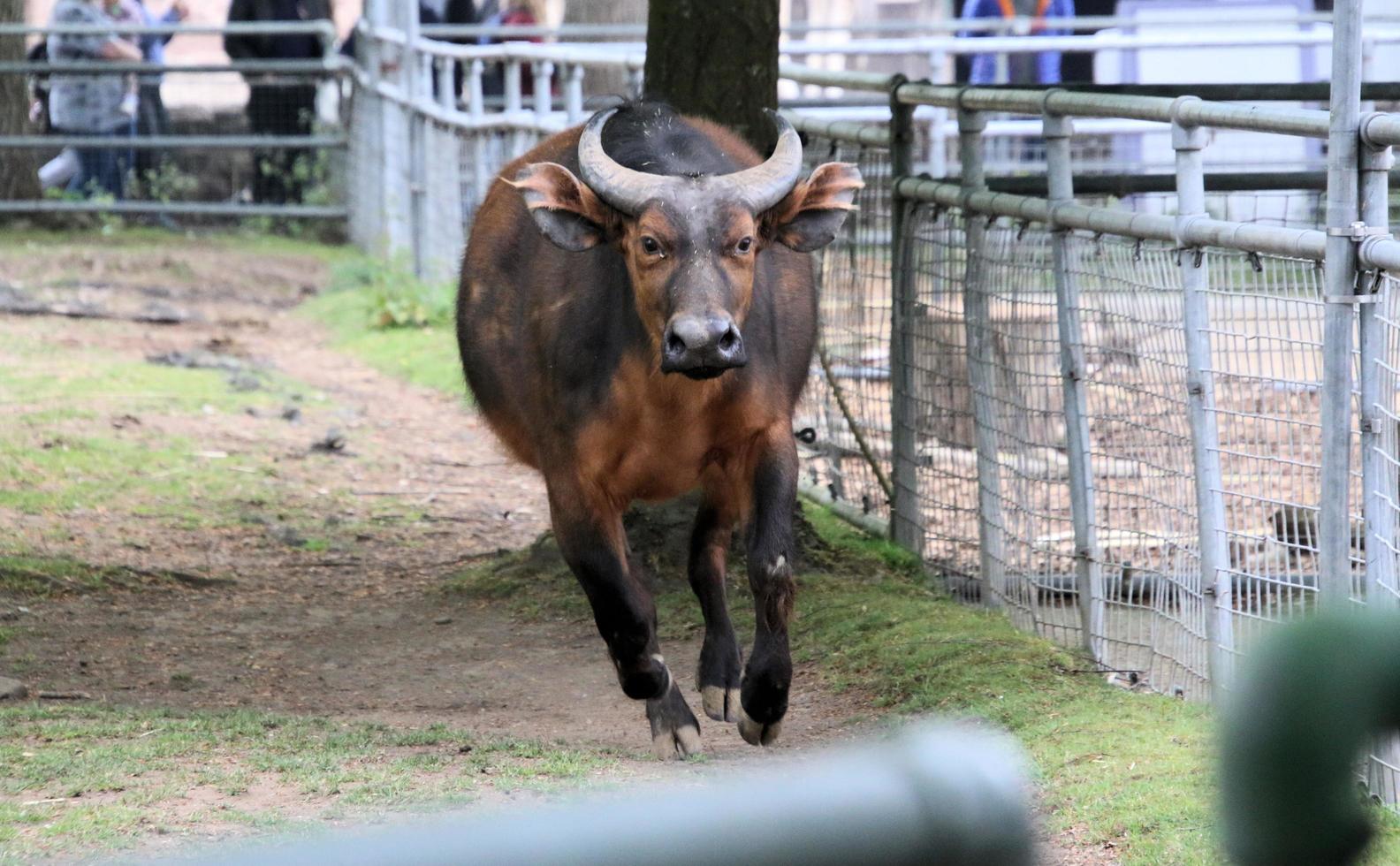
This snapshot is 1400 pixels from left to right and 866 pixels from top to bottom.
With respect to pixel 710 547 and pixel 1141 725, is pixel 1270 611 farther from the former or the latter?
pixel 710 547

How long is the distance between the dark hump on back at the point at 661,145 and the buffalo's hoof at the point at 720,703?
5.15ft

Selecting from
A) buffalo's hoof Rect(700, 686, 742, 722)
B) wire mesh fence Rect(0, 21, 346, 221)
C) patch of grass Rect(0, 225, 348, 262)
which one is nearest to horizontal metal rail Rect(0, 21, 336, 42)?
wire mesh fence Rect(0, 21, 346, 221)

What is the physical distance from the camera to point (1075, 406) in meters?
6.01

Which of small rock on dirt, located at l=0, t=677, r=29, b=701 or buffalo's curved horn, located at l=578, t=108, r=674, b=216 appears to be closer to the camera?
buffalo's curved horn, located at l=578, t=108, r=674, b=216

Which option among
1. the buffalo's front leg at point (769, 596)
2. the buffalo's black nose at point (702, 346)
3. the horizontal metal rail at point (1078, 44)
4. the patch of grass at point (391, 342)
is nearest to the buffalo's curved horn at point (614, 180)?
the buffalo's black nose at point (702, 346)

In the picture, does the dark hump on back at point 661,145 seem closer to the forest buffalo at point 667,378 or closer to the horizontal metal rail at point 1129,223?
the forest buffalo at point 667,378

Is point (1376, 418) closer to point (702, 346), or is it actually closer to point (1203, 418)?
point (1203, 418)

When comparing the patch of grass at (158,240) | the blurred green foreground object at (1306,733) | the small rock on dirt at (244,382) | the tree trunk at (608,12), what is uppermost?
the tree trunk at (608,12)

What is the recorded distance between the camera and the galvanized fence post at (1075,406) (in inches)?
237

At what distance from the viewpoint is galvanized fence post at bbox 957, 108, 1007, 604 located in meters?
6.75

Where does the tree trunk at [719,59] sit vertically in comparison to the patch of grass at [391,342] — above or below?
above

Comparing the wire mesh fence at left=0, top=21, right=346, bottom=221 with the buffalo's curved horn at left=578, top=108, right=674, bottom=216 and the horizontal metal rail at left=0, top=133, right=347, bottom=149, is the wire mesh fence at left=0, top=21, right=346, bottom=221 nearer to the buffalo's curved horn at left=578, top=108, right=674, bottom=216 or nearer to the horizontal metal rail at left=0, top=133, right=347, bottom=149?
the horizontal metal rail at left=0, top=133, right=347, bottom=149

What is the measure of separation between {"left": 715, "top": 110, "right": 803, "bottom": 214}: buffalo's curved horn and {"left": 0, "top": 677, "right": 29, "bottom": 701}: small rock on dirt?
2.67 meters

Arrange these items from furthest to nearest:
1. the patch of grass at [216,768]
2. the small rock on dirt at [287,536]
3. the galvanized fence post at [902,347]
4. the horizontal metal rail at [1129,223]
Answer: the small rock on dirt at [287,536]
the galvanized fence post at [902,347]
the horizontal metal rail at [1129,223]
the patch of grass at [216,768]
